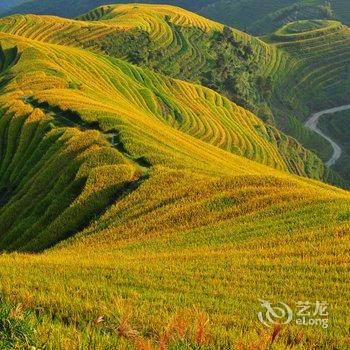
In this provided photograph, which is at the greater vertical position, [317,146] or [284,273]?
[284,273]

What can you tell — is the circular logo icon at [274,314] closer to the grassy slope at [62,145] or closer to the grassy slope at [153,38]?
the grassy slope at [62,145]

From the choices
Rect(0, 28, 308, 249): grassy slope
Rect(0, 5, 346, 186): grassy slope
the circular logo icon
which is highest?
the circular logo icon

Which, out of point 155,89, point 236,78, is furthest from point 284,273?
point 236,78

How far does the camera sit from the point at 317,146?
188m

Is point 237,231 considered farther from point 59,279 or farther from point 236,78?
point 236,78

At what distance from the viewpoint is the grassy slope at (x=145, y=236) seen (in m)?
10.6

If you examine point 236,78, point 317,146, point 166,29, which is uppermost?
point 166,29

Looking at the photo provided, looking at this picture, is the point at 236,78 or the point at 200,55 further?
the point at 200,55

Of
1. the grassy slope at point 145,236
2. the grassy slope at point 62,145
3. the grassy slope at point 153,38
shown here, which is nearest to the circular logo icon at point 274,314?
the grassy slope at point 145,236

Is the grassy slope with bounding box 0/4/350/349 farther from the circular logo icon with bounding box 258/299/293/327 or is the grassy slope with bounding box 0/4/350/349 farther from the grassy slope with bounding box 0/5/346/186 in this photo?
the grassy slope with bounding box 0/5/346/186

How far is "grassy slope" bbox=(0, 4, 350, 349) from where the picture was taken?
10.6 m

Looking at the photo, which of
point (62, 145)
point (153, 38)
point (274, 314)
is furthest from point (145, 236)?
point (153, 38)

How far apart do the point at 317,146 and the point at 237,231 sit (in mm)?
173478

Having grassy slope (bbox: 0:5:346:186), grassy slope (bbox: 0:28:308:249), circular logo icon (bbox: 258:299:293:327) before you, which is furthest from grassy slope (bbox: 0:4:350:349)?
grassy slope (bbox: 0:5:346:186)
